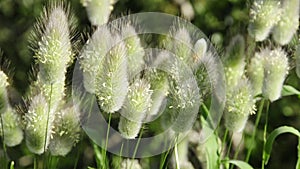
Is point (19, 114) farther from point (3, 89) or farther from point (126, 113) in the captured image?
point (126, 113)

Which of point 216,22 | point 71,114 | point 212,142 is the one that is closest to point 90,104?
point 71,114

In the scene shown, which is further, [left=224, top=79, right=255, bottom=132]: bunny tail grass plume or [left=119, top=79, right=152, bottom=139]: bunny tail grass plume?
[left=224, top=79, right=255, bottom=132]: bunny tail grass plume

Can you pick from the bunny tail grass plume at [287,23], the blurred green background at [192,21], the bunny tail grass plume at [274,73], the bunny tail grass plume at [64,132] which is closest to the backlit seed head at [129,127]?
the bunny tail grass plume at [64,132]

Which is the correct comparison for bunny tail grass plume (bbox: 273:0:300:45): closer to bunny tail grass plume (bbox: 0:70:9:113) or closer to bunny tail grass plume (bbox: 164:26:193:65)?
bunny tail grass plume (bbox: 164:26:193:65)

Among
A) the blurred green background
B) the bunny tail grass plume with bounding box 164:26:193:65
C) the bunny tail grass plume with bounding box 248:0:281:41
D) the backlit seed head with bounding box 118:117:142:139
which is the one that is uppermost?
the bunny tail grass plume with bounding box 248:0:281:41

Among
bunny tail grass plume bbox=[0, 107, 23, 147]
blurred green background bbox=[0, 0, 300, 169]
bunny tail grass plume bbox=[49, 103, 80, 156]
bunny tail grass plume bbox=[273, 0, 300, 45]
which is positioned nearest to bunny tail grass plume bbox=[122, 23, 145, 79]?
bunny tail grass plume bbox=[49, 103, 80, 156]

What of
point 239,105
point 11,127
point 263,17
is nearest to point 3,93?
point 11,127
